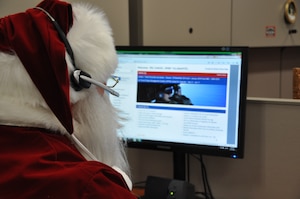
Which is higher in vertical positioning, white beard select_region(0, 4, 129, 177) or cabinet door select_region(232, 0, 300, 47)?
cabinet door select_region(232, 0, 300, 47)

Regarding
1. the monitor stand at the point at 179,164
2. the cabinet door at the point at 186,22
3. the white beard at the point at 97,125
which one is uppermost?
the cabinet door at the point at 186,22

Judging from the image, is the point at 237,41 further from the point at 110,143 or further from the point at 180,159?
the point at 110,143

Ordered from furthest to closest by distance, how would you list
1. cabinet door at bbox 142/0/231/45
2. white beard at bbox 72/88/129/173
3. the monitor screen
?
cabinet door at bbox 142/0/231/45, the monitor screen, white beard at bbox 72/88/129/173

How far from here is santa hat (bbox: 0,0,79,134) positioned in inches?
26.7

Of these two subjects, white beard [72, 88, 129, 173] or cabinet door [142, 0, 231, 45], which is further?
cabinet door [142, 0, 231, 45]

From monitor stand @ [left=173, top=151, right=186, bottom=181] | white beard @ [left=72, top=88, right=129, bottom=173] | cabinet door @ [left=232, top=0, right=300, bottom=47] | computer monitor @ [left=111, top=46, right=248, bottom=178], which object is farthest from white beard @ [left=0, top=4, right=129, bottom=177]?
cabinet door @ [left=232, top=0, right=300, bottom=47]

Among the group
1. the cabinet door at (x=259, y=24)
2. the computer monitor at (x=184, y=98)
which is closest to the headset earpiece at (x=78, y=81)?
the computer monitor at (x=184, y=98)

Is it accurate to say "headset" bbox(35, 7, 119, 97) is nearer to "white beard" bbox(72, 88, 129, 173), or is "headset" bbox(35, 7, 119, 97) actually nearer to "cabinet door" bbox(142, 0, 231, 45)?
"white beard" bbox(72, 88, 129, 173)

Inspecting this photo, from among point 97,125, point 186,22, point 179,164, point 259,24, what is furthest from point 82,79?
point 259,24

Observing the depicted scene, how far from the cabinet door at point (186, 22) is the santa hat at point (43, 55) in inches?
41.6

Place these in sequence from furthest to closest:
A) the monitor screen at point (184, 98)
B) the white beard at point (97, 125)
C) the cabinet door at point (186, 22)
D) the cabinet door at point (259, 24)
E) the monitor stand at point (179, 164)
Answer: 1. the cabinet door at point (259, 24)
2. the cabinet door at point (186, 22)
3. the monitor stand at point (179, 164)
4. the monitor screen at point (184, 98)
5. the white beard at point (97, 125)

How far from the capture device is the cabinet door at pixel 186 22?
175 centimetres

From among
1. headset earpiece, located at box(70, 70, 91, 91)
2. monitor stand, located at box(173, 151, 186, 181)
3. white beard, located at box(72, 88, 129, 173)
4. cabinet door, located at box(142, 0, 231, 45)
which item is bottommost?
monitor stand, located at box(173, 151, 186, 181)

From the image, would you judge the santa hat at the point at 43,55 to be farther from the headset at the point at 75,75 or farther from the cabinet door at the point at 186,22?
the cabinet door at the point at 186,22
